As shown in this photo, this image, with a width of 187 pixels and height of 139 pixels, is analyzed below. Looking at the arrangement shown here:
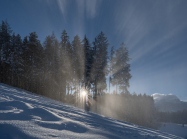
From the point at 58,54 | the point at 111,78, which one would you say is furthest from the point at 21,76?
the point at 111,78

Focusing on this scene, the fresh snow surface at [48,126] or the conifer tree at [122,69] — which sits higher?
the conifer tree at [122,69]

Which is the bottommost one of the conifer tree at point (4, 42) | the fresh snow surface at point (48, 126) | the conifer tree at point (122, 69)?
the fresh snow surface at point (48, 126)

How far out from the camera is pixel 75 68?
63.3 ft

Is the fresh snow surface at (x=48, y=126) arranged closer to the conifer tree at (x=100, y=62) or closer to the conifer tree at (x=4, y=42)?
the conifer tree at (x=100, y=62)

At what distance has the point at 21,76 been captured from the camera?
2755cm

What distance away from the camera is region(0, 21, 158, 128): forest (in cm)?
1964

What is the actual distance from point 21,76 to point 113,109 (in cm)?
2732

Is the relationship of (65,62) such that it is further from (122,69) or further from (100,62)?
(122,69)

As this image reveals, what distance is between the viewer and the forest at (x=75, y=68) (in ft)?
64.4

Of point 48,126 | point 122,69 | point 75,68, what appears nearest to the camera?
point 48,126

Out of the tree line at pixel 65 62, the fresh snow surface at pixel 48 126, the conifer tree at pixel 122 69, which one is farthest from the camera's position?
the conifer tree at pixel 122 69

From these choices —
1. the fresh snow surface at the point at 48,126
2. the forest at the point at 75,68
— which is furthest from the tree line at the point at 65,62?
the fresh snow surface at the point at 48,126

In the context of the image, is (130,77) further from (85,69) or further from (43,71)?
(43,71)

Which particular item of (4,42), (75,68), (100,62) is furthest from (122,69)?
(4,42)
